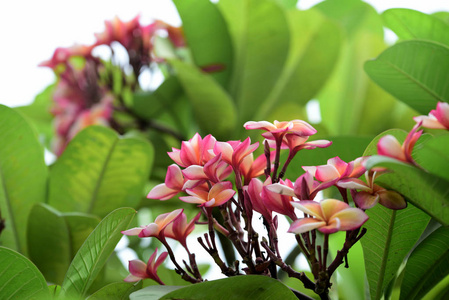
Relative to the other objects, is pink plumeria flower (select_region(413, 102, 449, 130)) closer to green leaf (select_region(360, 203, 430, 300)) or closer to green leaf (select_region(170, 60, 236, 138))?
green leaf (select_region(360, 203, 430, 300))

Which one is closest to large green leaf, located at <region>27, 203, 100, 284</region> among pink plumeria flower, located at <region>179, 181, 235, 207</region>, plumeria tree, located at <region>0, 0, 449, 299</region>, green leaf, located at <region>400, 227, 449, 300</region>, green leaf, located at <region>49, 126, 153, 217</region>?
plumeria tree, located at <region>0, 0, 449, 299</region>

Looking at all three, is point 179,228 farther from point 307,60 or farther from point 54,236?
point 307,60

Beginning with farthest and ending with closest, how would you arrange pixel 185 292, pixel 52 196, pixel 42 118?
pixel 42 118
pixel 52 196
pixel 185 292

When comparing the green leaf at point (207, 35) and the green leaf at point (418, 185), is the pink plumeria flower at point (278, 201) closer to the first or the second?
the green leaf at point (418, 185)

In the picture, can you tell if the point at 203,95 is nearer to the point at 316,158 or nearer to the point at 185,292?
the point at 316,158

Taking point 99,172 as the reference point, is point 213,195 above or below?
above

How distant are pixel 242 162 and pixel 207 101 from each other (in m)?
0.64

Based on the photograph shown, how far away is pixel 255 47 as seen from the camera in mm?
1303

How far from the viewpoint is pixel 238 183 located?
573mm

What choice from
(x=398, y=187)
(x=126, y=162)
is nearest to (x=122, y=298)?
(x=398, y=187)

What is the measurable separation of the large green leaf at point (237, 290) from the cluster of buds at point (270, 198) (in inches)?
0.8

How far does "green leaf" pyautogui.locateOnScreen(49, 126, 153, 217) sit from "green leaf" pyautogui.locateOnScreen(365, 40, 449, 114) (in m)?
0.46

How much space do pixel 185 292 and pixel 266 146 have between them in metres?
0.18

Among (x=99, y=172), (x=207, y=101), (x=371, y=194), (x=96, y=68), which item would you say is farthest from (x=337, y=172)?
(x=96, y=68)
